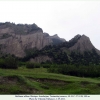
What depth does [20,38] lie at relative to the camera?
11800cm

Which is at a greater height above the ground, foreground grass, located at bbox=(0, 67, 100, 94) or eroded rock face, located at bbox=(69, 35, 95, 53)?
eroded rock face, located at bbox=(69, 35, 95, 53)

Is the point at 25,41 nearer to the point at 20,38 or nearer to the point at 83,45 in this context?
the point at 20,38

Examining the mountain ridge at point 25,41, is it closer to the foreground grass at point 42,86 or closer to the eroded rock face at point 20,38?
the eroded rock face at point 20,38

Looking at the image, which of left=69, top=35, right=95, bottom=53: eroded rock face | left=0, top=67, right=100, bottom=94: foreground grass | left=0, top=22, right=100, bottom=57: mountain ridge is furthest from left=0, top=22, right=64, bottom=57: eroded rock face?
left=0, top=67, right=100, bottom=94: foreground grass

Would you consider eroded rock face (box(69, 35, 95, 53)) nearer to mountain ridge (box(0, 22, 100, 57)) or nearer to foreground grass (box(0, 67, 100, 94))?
mountain ridge (box(0, 22, 100, 57))

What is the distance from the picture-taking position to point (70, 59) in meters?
77.6

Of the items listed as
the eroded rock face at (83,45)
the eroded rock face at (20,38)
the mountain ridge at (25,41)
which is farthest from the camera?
the eroded rock face at (20,38)

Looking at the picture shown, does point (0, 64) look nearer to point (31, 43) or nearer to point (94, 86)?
point (94, 86)

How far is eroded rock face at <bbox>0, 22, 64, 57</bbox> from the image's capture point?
10525 cm

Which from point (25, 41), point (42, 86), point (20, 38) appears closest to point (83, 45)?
point (25, 41)

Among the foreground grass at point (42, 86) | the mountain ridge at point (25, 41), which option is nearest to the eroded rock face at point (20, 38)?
the mountain ridge at point (25, 41)

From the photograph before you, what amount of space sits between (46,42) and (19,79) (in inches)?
3708

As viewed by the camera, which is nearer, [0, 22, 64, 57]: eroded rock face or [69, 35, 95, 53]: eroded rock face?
[69, 35, 95, 53]: eroded rock face

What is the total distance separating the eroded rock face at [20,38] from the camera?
105m
